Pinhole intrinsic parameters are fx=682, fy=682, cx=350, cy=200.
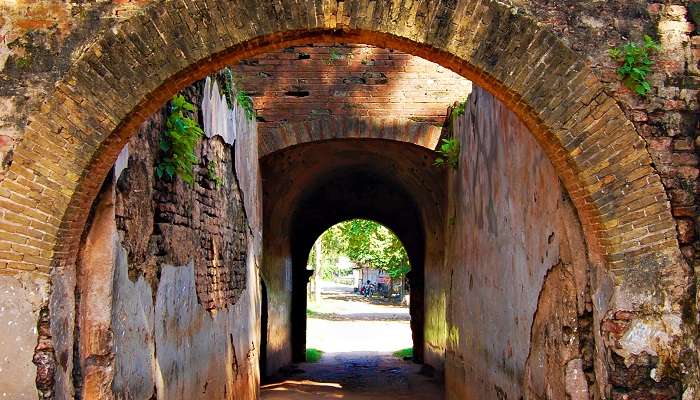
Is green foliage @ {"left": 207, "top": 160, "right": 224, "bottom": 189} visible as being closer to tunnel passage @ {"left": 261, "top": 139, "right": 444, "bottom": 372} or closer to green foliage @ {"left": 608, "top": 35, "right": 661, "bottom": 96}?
tunnel passage @ {"left": 261, "top": 139, "right": 444, "bottom": 372}

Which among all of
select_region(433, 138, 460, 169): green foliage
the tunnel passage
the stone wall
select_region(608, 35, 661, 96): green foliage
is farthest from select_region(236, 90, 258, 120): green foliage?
select_region(608, 35, 661, 96): green foliage

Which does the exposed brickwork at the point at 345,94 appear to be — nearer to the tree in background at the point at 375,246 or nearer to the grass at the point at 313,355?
the grass at the point at 313,355

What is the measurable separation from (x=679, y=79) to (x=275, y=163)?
7.10m

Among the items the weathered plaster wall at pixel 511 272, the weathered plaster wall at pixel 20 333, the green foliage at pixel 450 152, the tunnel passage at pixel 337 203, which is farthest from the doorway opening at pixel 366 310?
the weathered plaster wall at pixel 20 333

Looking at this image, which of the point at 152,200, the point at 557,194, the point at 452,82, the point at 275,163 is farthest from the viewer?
the point at 275,163

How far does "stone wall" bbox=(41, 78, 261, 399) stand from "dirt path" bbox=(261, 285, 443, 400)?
9.02 ft

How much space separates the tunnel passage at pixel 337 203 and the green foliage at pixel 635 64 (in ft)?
19.3

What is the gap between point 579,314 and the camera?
409 cm

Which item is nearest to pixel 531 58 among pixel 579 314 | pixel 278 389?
pixel 579 314

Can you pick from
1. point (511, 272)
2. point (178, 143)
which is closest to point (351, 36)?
point (178, 143)

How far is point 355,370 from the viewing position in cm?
1338

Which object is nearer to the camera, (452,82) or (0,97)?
(0,97)

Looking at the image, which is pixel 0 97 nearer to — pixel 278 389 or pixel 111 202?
pixel 111 202

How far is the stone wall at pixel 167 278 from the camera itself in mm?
3844
